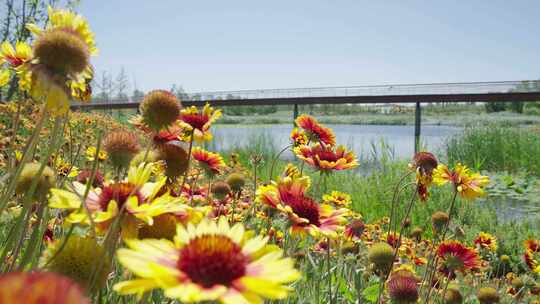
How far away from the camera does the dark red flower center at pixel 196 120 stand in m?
1.18

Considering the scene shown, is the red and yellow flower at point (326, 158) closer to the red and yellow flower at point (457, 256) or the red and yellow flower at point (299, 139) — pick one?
the red and yellow flower at point (299, 139)

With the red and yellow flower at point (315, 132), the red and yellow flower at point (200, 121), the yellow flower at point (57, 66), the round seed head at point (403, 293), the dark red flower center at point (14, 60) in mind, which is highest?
the dark red flower center at point (14, 60)

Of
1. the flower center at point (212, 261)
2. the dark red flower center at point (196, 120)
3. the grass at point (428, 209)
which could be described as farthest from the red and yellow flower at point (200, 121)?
the grass at point (428, 209)

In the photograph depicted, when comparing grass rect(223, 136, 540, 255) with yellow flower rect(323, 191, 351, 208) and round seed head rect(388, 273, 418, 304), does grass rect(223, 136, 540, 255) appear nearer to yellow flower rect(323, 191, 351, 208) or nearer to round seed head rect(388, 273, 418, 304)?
yellow flower rect(323, 191, 351, 208)

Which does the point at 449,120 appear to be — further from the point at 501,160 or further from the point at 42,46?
the point at 42,46

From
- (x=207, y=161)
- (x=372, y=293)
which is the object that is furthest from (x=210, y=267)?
(x=372, y=293)

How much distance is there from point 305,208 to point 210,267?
0.45 metres

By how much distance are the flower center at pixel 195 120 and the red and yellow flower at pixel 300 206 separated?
38 centimetres

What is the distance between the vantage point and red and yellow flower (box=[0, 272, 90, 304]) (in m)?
0.18

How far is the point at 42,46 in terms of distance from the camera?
654 mm

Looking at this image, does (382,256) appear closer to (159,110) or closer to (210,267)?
(159,110)

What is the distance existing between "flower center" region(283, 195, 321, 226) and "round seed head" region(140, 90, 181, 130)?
0.27 m

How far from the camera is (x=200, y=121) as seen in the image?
3.92 feet

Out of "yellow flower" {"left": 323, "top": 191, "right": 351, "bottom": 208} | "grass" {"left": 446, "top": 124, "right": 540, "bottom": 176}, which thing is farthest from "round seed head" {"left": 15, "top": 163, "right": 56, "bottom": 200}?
"grass" {"left": 446, "top": 124, "right": 540, "bottom": 176}
